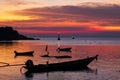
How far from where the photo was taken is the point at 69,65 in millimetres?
48031

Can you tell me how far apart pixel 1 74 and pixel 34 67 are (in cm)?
492

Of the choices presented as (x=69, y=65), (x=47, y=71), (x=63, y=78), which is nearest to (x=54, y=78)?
(x=63, y=78)

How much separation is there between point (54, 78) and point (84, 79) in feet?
14.3

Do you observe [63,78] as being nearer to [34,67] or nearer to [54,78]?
[54,78]

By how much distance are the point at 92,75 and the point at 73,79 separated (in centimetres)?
501

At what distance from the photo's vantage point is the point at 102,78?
40406 mm

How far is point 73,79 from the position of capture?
39938mm

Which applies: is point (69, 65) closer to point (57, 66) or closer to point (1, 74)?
point (57, 66)

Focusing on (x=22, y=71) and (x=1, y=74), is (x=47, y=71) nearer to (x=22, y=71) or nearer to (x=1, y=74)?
(x=22, y=71)

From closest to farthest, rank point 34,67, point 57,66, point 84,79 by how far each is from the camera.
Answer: point 84,79
point 34,67
point 57,66

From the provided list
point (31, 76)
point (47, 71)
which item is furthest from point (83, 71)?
point (31, 76)

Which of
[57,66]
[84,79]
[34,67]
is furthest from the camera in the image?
[57,66]

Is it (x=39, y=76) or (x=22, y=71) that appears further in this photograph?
(x=22, y=71)

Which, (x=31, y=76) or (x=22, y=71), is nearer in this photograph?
(x=31, y=76)
